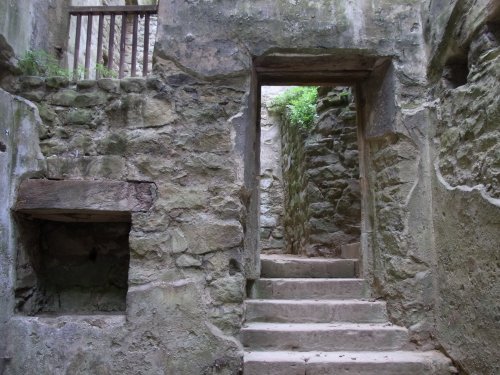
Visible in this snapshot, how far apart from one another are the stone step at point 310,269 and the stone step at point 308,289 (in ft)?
1.12

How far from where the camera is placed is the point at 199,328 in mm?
2562

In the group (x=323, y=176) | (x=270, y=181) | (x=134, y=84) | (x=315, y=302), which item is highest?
(x=134, y=84)

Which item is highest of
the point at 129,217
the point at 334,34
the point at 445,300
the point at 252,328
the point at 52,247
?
the point at 334,34

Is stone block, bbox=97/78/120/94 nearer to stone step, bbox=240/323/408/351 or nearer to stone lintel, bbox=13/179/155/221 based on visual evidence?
stone lintel, bbox=13/179/155/221

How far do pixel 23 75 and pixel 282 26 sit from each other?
67.6 inches

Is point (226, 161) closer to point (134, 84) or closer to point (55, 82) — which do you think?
point (134, 84)

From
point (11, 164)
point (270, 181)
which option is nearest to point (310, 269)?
point (11, 164)

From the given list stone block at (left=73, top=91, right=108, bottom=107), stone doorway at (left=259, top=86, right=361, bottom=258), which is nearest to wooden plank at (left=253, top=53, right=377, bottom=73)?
stone block at (left=73, top=91, right=108, bottom=107)

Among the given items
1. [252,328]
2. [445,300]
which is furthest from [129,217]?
[445,300]

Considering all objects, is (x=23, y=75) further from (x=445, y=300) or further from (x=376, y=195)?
(x=445, y=300)

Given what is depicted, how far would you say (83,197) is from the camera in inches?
105

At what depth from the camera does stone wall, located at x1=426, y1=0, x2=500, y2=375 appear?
212 centimetres

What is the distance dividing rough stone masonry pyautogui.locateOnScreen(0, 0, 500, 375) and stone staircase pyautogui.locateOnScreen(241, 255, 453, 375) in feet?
0.40

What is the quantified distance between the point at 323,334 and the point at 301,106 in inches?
120
